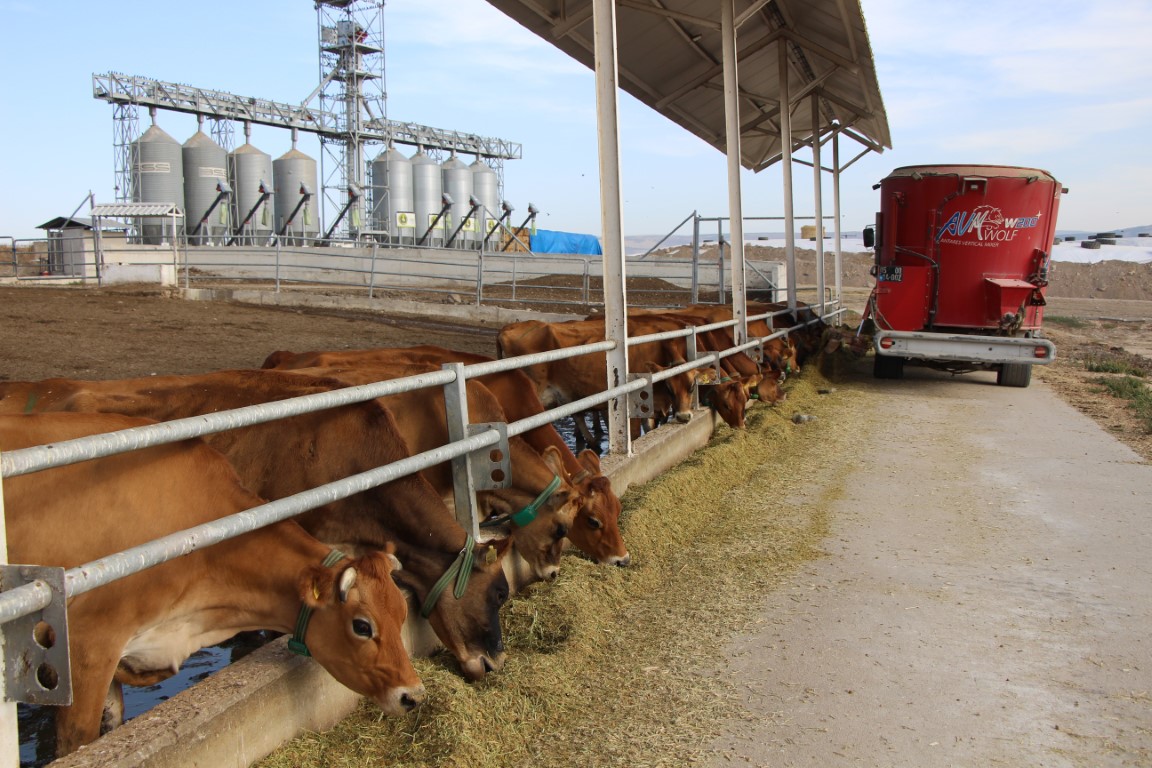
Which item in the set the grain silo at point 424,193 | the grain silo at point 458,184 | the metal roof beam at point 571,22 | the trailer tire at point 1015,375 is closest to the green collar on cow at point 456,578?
the metal roof beam at point 571,22

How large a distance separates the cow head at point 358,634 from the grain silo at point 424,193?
47493mm

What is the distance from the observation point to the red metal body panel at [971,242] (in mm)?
11875

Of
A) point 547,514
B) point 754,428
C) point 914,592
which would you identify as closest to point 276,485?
point 547,514

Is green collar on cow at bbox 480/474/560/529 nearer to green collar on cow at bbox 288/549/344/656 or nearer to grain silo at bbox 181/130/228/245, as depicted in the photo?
green collar on cow at bbox 288/549/344/656

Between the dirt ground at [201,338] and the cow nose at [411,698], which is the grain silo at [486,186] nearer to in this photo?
the dirt ground at [201,338]

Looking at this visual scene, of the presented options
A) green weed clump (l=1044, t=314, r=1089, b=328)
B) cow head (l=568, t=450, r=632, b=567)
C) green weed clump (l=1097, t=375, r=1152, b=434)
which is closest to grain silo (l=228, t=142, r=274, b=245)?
green weed clump (l=1044, t=314, r=1089, b=328)

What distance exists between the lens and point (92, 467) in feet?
9.64

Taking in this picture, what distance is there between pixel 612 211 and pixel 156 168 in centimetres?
3813

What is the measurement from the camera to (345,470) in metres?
3.95

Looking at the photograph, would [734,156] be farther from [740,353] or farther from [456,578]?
[456,578]

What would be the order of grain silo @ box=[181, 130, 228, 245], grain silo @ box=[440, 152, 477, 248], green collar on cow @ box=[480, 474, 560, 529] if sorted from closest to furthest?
1. green collar on cow @ box=[480, 474, 560, 529]
2. grain silo @ box=[181, 130, 228, 245]
3. grain silo @ box=[440, 152, 477, 248]

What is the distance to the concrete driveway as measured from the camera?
3148mm

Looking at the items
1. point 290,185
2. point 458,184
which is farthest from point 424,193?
point 290,185

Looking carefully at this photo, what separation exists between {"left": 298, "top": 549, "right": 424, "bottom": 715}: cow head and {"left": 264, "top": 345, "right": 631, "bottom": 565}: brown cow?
1928mm
